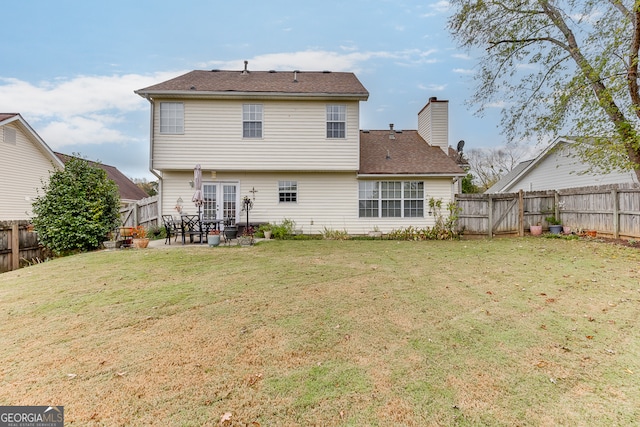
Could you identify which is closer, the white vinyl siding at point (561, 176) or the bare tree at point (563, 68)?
the bare tree at point (563, 68)

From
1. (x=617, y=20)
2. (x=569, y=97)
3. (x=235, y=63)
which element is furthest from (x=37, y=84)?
(x=617, y=20)

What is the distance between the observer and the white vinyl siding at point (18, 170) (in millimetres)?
14516

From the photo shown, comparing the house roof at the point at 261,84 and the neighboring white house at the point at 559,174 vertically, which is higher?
the house roof at the point at 261,84

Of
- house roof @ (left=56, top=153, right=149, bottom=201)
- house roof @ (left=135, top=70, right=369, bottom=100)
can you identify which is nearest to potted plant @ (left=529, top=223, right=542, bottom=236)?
house roof @ (left=135, top=70, right=369, bottom=100)

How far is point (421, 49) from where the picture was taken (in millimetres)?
13211

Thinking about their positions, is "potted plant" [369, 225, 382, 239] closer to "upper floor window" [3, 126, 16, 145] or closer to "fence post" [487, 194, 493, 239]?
"fence post" [487, 194, 493, 239]

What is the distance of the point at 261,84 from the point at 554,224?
13.9 meters

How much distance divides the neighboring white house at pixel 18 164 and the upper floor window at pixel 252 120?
31.4 feet

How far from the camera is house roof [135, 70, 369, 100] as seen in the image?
11734 millimetres

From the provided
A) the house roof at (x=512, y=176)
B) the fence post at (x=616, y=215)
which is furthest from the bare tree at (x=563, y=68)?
the house roof at (x=512, y=176)

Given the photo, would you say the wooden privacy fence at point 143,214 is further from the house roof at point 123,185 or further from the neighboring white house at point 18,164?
the house roof at point 123,185

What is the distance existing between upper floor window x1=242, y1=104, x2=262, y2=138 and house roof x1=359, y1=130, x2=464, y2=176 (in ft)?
15.1

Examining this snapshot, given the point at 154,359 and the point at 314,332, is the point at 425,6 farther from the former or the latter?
the point at 154,359

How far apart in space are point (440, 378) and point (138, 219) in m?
15.4
